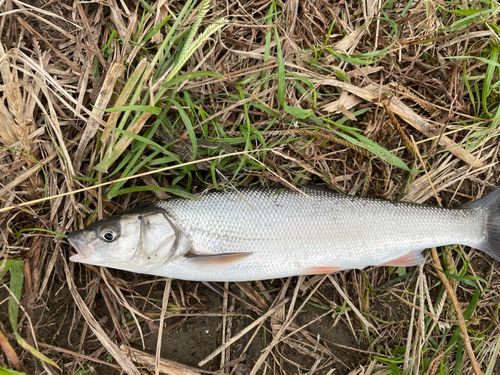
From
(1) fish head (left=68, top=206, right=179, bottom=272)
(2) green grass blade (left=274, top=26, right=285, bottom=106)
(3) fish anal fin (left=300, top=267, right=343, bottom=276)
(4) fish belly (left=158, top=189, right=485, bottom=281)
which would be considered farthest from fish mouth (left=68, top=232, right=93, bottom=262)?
(2) green grass blade (left=274, top=26, right=285, bottom=106)

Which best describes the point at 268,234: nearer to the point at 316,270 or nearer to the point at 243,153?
the point at 316,270

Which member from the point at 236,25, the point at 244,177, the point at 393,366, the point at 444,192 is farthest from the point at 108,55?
the point at 393,366

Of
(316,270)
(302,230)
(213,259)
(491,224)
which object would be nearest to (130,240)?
(213,259)

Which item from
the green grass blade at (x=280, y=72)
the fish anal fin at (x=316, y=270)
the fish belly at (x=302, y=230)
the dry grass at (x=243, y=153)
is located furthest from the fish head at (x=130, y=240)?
the green grass blade at (x=280, y=72)

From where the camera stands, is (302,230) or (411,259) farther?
(411,259)

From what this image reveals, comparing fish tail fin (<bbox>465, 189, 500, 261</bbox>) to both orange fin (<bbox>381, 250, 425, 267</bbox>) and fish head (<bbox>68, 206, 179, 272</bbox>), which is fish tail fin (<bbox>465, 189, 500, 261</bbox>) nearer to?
orange fin (<bbox>381, 250, 425, 267</bbox>)

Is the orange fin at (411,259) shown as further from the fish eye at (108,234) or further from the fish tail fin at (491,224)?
the fish eye at (108,234)
